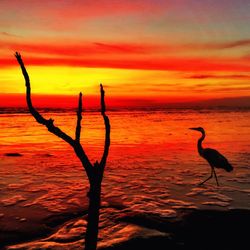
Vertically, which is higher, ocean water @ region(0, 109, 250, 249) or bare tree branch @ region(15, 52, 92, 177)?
bare tree branch @ region(15, 52, 92, 177)

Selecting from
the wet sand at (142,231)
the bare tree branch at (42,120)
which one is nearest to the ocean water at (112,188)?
the wet sand at (142,231)

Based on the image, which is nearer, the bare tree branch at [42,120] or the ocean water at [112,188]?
the bare tree branch at [42,120]

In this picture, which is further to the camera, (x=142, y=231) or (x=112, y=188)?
(x=112, y=188)

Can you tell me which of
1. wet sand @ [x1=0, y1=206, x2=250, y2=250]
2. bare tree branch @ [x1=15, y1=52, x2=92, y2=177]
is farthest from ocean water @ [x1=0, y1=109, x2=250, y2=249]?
bare tree branch @ [x1=15, y1=52, x2=92, y2=177]

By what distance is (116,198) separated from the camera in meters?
10.9

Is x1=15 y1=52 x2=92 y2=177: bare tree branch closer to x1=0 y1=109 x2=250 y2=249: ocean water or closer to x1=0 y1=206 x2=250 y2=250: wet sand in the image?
x1=0 y1=206 x2=250 y2=250: wet sand

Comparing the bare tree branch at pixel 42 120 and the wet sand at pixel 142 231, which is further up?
the bare tree branch at pixel 42 120

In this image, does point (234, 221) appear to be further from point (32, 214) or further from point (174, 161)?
point (174, 161)

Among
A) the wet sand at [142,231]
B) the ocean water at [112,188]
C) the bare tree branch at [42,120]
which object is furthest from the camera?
the ocean water at [112,188]

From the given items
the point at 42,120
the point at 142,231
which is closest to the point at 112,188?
the point at 142,231

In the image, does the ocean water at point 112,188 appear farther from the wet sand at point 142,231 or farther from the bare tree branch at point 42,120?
the bare tree branch at point 42,120

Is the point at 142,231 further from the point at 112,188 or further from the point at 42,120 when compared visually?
the point at 42,120

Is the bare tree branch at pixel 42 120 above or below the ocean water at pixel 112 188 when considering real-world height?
above

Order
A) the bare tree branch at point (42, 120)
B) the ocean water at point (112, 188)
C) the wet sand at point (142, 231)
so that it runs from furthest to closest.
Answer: the ocean water at point (112, 188) < the wet sand at point (142, 231) < the bare tree branch at point (42, 120)
